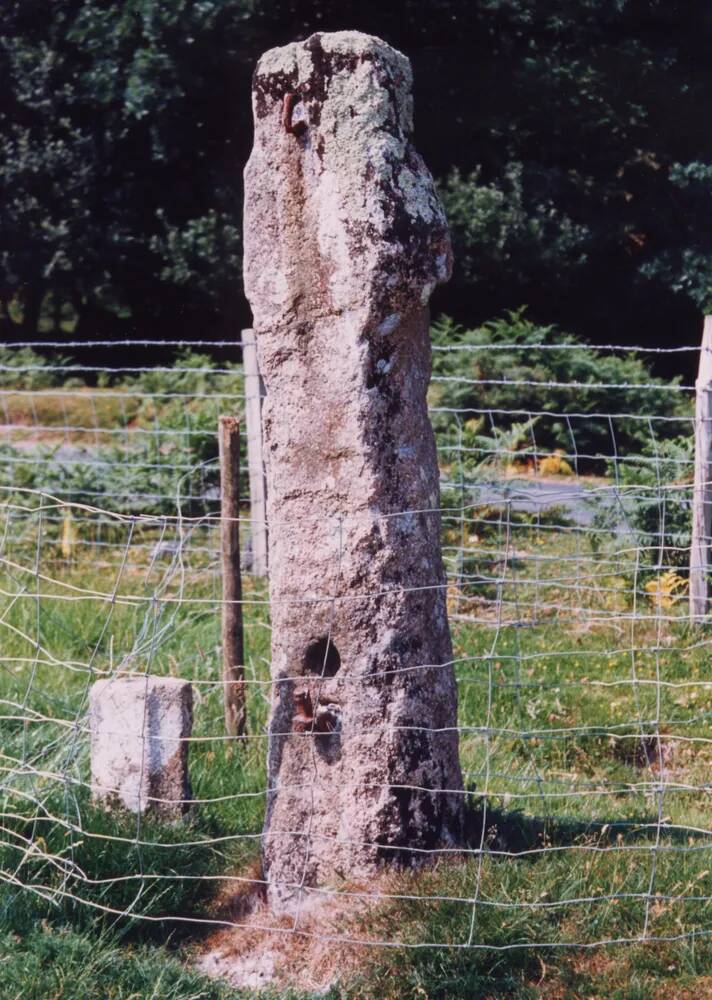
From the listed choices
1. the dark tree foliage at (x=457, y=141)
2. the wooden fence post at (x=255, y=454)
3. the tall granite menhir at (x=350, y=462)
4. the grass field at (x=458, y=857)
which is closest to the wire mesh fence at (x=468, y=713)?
the grass field at (x=458, y=857)

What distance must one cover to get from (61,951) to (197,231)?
1516cm

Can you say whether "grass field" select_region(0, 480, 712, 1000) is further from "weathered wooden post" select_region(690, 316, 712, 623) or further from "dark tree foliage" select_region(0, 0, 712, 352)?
"dark tree foliage" select_region(0, 0, 712, 352)

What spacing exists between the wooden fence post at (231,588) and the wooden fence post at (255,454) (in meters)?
2.23

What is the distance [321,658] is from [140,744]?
866 millimetres

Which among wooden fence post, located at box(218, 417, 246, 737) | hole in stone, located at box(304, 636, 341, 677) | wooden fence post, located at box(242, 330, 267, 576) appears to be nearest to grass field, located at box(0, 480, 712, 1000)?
wooden fence post, located at box(218, 417, 246, 737)

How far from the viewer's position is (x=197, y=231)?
58.6ft

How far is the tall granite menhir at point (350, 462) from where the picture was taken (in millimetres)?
3793

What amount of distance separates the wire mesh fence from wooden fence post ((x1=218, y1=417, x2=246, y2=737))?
0.57ft

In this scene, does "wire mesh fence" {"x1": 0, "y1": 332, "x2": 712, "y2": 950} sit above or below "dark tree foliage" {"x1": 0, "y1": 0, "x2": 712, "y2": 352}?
below

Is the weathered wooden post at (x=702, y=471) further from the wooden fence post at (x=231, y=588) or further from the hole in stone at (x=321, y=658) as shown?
the hole in stone at (x=321, y=658)

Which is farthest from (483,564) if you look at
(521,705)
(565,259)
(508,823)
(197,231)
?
(197,231)

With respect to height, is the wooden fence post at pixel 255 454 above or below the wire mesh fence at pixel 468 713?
above

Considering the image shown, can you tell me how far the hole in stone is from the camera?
398 cm

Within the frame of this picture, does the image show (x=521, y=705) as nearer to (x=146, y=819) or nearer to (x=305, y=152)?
(x=146, y=819)
